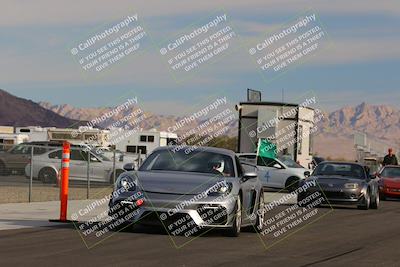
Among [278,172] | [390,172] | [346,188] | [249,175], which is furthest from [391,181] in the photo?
[249,175]

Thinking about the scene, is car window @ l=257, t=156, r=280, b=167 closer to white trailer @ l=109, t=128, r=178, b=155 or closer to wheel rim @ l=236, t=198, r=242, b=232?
white trailer @ l=109, t=128, r=178, b=155

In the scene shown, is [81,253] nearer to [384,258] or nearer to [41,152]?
[384,258]

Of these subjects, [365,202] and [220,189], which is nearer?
[220,189]

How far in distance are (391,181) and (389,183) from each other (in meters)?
0.12

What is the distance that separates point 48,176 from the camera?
2955cm

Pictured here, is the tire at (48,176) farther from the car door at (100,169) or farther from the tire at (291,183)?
the tire at (291,183)

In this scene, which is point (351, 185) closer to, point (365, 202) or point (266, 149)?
point (365, 202)

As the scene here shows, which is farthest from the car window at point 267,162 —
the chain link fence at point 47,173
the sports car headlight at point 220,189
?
the sports car headlight at point 220,189

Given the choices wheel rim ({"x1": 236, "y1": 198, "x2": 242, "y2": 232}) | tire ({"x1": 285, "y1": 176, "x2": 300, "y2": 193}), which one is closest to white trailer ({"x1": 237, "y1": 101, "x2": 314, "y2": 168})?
tire ({"x1": 285, "y1": 176, "x2": 300, "y2": 193})

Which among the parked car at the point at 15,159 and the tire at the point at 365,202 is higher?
the parked car at the point at 15,159

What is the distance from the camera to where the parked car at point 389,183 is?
32.8m

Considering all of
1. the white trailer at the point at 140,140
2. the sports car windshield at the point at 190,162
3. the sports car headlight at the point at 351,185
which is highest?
the sports car windshield at the point at 190,162

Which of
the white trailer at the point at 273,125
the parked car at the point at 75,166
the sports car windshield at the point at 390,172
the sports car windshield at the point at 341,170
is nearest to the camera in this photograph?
the sports car windshield at the point at 341,170

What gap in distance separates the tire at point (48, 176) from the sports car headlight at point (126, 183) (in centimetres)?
1496
